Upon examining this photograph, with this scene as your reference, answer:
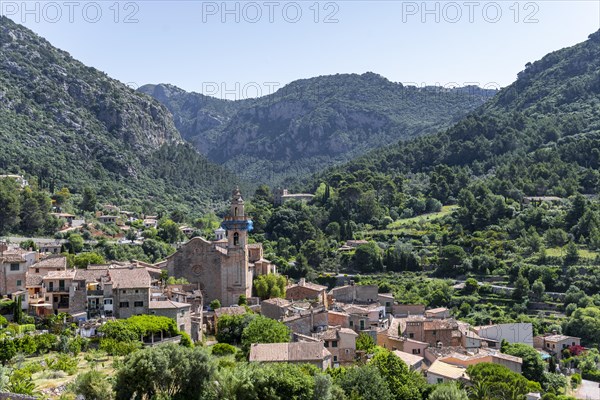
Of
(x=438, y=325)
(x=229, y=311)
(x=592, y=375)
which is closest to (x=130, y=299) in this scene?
(x=229, y=311)

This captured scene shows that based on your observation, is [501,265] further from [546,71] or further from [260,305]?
[546,71]

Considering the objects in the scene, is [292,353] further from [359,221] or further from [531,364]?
[359,221]

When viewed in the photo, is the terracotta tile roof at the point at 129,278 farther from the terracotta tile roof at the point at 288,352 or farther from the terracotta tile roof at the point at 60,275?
the terracotta tile roof at the point at 288,352

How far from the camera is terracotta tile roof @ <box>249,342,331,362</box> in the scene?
33.2 m

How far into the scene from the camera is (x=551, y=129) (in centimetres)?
10781

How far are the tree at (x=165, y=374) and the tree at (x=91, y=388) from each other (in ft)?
1.60

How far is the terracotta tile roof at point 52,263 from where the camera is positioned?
4175 centimetres

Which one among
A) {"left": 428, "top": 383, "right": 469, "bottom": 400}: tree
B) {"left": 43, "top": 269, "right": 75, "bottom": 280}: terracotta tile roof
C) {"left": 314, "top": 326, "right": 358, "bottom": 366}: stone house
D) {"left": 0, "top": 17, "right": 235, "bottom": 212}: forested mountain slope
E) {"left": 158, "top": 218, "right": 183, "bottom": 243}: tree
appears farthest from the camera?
{"left": 0, "top": 17, "right": 235, "bottom": 212}: forested mountain slope

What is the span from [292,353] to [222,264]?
48.4ft

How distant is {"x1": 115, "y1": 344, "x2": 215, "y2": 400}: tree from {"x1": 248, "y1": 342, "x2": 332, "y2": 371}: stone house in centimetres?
484

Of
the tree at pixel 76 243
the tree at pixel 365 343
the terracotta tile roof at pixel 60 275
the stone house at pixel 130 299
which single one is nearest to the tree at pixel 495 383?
the tree at pixel 365 343

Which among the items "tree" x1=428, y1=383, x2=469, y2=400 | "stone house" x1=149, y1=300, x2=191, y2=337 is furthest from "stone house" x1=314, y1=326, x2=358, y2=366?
"tree" x1=428, y1=383, x2=469, y2=400

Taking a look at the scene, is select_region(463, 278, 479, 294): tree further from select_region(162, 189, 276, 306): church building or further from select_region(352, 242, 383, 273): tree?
select_region(162, 189, 276, 306): church building

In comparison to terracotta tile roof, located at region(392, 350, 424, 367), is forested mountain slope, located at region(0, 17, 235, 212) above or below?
above
